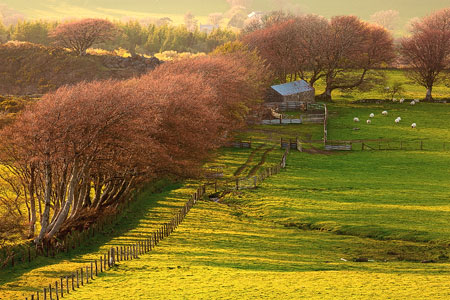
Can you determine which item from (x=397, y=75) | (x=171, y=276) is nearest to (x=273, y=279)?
(x=171, y=276)

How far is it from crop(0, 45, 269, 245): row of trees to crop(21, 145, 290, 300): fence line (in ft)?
13.7

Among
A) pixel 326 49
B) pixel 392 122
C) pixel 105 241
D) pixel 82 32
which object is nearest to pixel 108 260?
pixel 105 241

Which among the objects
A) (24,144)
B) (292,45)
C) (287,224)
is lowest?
(287,224)

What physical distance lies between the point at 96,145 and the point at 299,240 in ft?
52.1

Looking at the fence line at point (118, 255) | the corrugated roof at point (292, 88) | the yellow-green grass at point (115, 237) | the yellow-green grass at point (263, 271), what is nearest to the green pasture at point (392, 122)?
the corrugated roof at point (292, 88)

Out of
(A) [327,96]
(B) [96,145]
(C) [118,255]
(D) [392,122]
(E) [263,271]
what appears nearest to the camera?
(E) [263,271]

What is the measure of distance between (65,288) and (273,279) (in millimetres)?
10523

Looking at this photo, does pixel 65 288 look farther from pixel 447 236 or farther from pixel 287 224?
pixel 447 236

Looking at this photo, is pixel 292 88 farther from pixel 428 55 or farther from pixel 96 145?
pixel 96 145

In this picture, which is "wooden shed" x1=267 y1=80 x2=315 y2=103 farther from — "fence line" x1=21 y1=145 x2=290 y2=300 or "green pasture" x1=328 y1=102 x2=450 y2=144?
"fence line" x1=21 y1=145 x2=290 y2=300

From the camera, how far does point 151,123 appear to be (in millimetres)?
47188

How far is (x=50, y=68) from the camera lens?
492 feet

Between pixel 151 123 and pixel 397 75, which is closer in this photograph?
pixel 151 123

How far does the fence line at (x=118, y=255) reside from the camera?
3089 centimetres
